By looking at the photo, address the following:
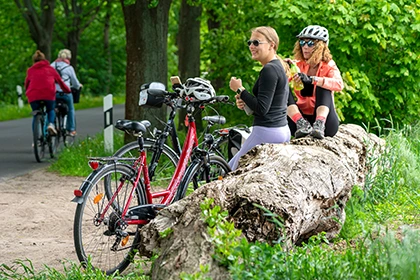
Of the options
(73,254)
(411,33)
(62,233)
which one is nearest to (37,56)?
(411,33)

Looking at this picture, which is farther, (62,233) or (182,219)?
(62,233)

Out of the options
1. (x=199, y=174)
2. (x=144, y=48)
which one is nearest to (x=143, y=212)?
(x=199, y=174)

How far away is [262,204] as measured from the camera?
214 inches

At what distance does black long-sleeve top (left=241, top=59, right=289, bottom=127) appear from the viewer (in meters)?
7.20

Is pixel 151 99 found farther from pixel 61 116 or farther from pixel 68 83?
pixel 68 83

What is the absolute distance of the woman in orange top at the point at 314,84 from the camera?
8562 millimetres

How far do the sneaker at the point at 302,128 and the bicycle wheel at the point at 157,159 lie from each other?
51.0 inches

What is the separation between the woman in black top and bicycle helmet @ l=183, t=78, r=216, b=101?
0.21 metres

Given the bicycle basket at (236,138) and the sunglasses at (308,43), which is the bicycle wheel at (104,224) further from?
the sunglasses at (308,43)

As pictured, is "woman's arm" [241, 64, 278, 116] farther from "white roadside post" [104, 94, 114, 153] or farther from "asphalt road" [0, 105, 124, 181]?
"white roadside post" [104, 94, 114, 153]

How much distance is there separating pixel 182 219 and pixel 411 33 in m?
8.03

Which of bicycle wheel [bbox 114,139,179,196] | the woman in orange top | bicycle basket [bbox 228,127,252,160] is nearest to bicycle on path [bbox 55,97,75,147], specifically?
bicycle wheel [bbox 114,139,179,196]

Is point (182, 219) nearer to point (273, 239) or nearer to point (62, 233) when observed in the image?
point (273, 239)

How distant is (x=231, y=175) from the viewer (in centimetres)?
617
